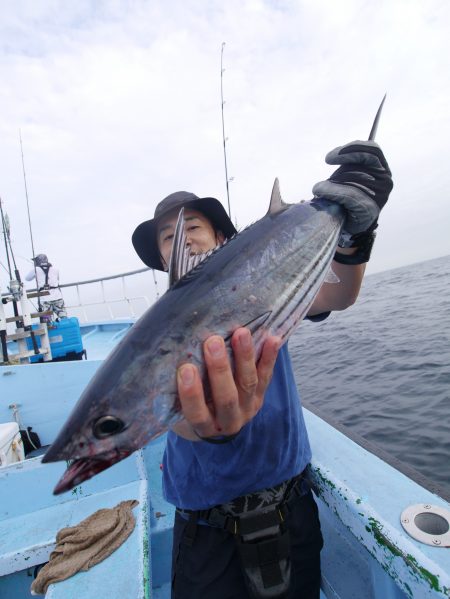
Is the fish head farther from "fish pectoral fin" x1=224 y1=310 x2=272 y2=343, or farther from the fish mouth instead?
"fish pectoral fin" x1=224 y1=310 x2=272 y2=343

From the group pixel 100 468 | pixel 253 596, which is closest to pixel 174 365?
pixel 100 468

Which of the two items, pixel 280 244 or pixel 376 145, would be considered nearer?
pixel 280 244

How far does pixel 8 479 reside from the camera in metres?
3.65

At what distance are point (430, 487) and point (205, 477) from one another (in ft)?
5.37

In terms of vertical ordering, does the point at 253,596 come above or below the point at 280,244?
below

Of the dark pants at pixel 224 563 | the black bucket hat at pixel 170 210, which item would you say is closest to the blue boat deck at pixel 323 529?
the dark pants at pixel 224 563

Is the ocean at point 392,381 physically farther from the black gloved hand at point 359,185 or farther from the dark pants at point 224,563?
the black gloved hand at point 359,185

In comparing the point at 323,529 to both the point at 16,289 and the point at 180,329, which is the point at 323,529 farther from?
the point at 16,289

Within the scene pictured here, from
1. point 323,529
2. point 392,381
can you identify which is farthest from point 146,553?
point 392,381

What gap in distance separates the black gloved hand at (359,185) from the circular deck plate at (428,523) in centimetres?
174

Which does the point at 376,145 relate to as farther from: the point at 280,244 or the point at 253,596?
the point at 253,596

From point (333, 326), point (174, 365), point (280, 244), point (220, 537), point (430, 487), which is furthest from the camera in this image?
point (333, 326)

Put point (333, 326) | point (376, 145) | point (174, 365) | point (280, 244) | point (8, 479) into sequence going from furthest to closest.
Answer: point (333, 326) → point (8, 479) → point (376, 145) → point (280, 244) → point (174, 365)

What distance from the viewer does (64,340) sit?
24.7ft
